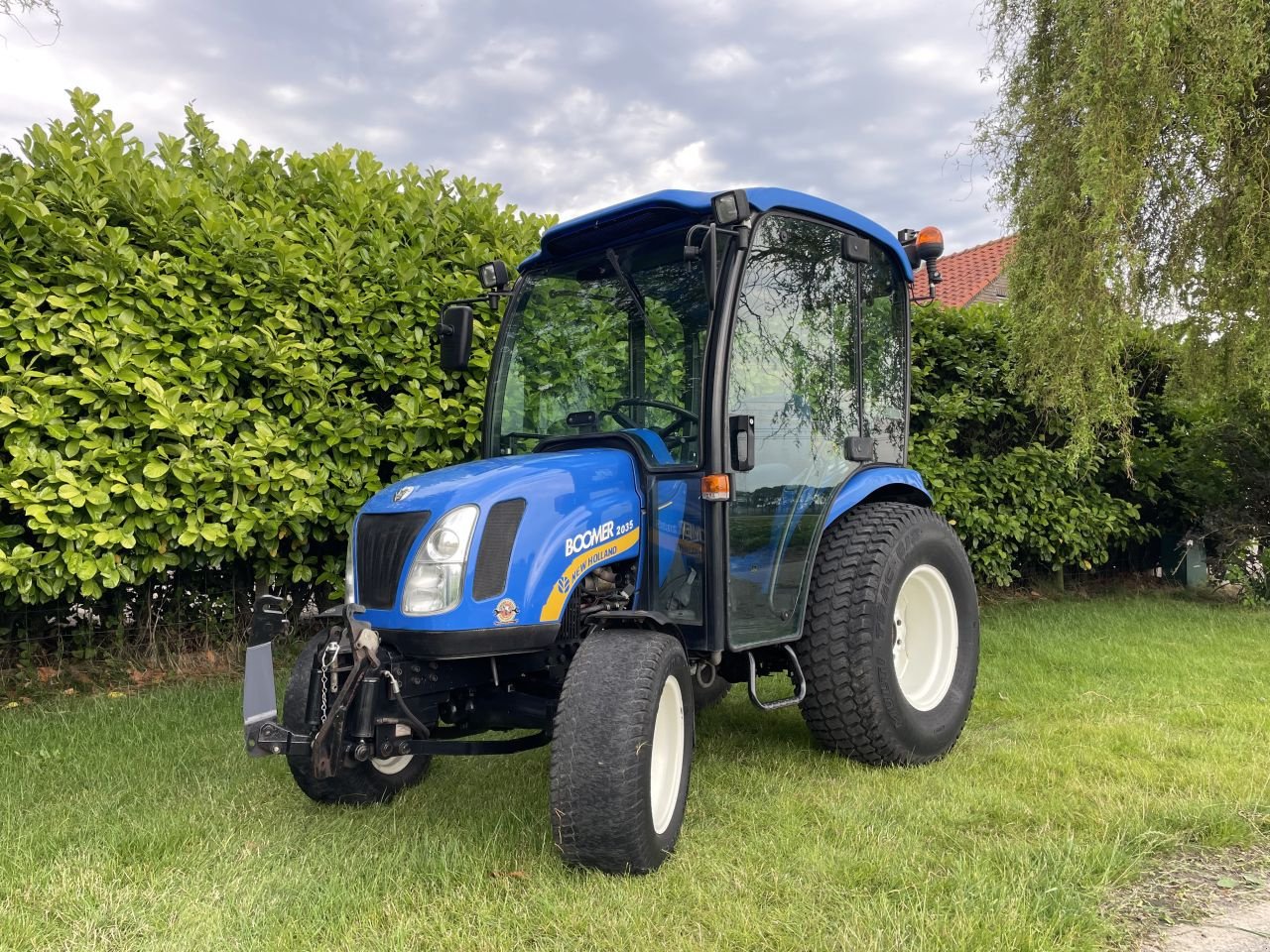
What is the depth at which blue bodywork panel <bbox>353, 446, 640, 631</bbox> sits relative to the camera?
2705mm

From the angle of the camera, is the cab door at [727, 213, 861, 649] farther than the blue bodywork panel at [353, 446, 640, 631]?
Yes

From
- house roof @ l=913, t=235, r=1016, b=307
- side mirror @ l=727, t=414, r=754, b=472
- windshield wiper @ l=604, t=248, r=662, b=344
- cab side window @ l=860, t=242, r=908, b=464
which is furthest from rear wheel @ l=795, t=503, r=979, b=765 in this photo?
house roof @ l=913, t=235, r=1016, b=307

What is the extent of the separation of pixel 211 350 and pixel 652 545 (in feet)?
8.90

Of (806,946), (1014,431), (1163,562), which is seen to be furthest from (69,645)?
(1163,562)

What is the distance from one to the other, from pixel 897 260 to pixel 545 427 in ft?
5.91

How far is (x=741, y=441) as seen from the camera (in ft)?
10.0

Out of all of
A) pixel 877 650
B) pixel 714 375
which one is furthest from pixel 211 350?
pixel 877 650

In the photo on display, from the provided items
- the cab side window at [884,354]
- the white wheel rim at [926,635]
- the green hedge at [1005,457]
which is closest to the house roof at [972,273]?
the green hedge at [1005,457]

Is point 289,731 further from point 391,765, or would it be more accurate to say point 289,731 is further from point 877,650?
point 877,650

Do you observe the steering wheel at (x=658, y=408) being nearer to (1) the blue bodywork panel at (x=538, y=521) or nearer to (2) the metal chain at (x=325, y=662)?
(1) the blue bodywork panel at (x=538, y=521)

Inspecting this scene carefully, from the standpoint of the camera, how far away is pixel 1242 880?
8.25 ft

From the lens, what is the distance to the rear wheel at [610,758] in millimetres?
2469

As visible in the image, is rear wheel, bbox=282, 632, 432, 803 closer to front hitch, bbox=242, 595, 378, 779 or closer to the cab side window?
front hitch, bbox=242, 595, 378, 779

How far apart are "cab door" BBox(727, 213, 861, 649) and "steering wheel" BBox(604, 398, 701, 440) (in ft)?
0.53
